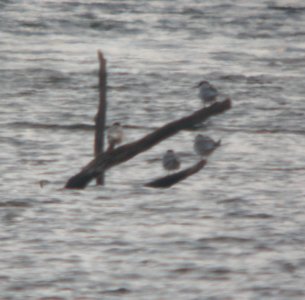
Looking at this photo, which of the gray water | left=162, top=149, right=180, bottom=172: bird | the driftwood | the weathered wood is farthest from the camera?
left=162, top=149, right=180, bottom=172: bird

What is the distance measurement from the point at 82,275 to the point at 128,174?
2405 millimetres

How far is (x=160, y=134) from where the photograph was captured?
7594 mm

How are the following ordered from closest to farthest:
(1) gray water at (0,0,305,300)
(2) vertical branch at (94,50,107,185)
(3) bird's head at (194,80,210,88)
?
1. (1) gray water at (0,0,305,300)
2. (2) vertical branch at (94,50,107,185)
3. (3) bird's head at (194,80,210,88)

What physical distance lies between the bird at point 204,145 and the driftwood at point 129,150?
0.87 meters

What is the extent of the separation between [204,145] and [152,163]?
0.38 m

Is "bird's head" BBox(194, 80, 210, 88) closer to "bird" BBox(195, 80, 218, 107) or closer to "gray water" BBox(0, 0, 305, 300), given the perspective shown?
"bird" BBox(195, 80, 218, 107)

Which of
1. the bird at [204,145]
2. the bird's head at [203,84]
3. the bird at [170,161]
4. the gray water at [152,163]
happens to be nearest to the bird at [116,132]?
the gray water at [152,163]

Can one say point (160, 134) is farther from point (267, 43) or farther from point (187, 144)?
point (267, 43)

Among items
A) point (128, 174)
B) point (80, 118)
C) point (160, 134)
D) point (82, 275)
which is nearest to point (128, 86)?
point (80, 118)

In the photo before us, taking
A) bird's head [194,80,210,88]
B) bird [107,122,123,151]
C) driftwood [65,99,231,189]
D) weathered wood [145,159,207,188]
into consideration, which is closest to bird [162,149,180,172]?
weathered wood [145,159,207,188]

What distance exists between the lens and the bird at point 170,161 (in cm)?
841

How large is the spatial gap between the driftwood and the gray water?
8cm

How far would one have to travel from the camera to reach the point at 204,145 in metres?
8.82

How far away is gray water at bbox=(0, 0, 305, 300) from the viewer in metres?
6.29
